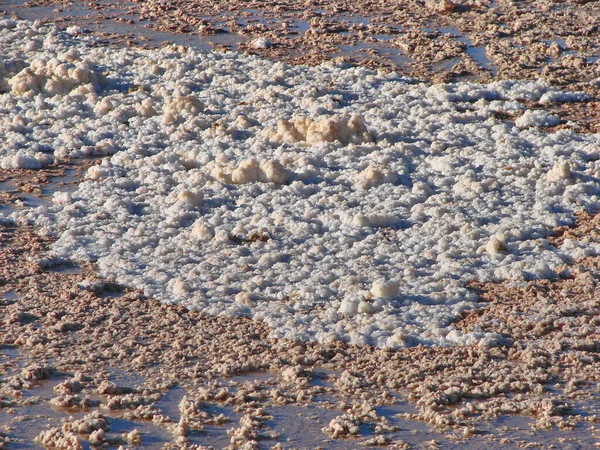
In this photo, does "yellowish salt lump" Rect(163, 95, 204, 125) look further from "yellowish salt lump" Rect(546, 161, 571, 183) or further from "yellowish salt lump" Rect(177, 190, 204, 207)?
"yellowish salt lump" Rect(546, 161, 571, 183)

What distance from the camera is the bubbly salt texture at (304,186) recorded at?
533 centimetres

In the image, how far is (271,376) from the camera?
14.9 feet

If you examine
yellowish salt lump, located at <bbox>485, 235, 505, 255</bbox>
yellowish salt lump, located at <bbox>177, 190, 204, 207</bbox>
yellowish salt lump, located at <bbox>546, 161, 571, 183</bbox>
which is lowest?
yellowish salt lump, located at <bbox>485, 235, 505, 255</bbox>

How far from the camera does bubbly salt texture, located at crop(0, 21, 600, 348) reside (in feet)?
17.5

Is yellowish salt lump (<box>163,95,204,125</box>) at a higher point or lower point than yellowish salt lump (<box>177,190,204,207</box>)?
higher

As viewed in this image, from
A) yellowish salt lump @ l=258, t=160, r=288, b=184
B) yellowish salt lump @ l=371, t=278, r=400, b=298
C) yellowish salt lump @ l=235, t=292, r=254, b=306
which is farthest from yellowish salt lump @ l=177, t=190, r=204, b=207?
yellowish salt lump @ l=371, t=278, r=400, b=298

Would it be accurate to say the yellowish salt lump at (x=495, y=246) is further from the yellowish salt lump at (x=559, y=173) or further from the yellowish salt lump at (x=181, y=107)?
the yellowish salt lump at (x=181, y=107)

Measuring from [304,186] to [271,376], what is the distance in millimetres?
2351

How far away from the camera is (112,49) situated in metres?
10.1

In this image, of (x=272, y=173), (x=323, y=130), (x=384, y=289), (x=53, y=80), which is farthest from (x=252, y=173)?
(x=53, y=80)

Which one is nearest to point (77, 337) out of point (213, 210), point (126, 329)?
point (126, 329)

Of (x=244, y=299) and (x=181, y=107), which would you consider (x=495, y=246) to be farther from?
(x=181, y=107)

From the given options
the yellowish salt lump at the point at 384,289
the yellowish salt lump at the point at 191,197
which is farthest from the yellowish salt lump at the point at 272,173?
the yellowish salt lump at the point at 384,289

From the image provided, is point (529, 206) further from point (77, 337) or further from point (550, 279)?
point (77, 337)
